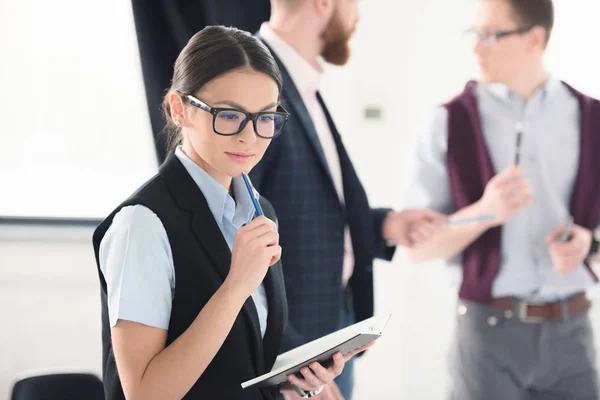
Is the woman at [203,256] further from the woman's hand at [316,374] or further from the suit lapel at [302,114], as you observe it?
the suit lapel at [302,114]

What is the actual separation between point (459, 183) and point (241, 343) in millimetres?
1412

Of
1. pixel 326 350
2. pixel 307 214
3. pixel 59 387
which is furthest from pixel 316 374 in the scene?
pixel 59 387

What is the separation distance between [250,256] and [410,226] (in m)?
1.12

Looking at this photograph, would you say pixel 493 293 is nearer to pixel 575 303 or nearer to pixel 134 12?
pixel 575 303

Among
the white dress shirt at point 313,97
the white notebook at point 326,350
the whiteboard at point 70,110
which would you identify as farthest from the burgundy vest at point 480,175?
the whiteboard at point 70,110

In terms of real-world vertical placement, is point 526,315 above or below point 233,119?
below

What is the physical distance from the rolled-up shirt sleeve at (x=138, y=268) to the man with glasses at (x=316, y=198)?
0.63 meters

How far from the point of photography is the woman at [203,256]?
102 cm

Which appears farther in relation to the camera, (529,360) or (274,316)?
(529,360)

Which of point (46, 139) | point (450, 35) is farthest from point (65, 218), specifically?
point (450, 35)

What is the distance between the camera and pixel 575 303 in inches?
85.9

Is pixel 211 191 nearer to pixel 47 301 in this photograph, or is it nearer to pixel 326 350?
pixel 326 350

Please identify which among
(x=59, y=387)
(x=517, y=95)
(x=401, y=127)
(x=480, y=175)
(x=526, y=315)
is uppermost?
(x=517, y=95)

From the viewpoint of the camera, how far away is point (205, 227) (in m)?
1.10
